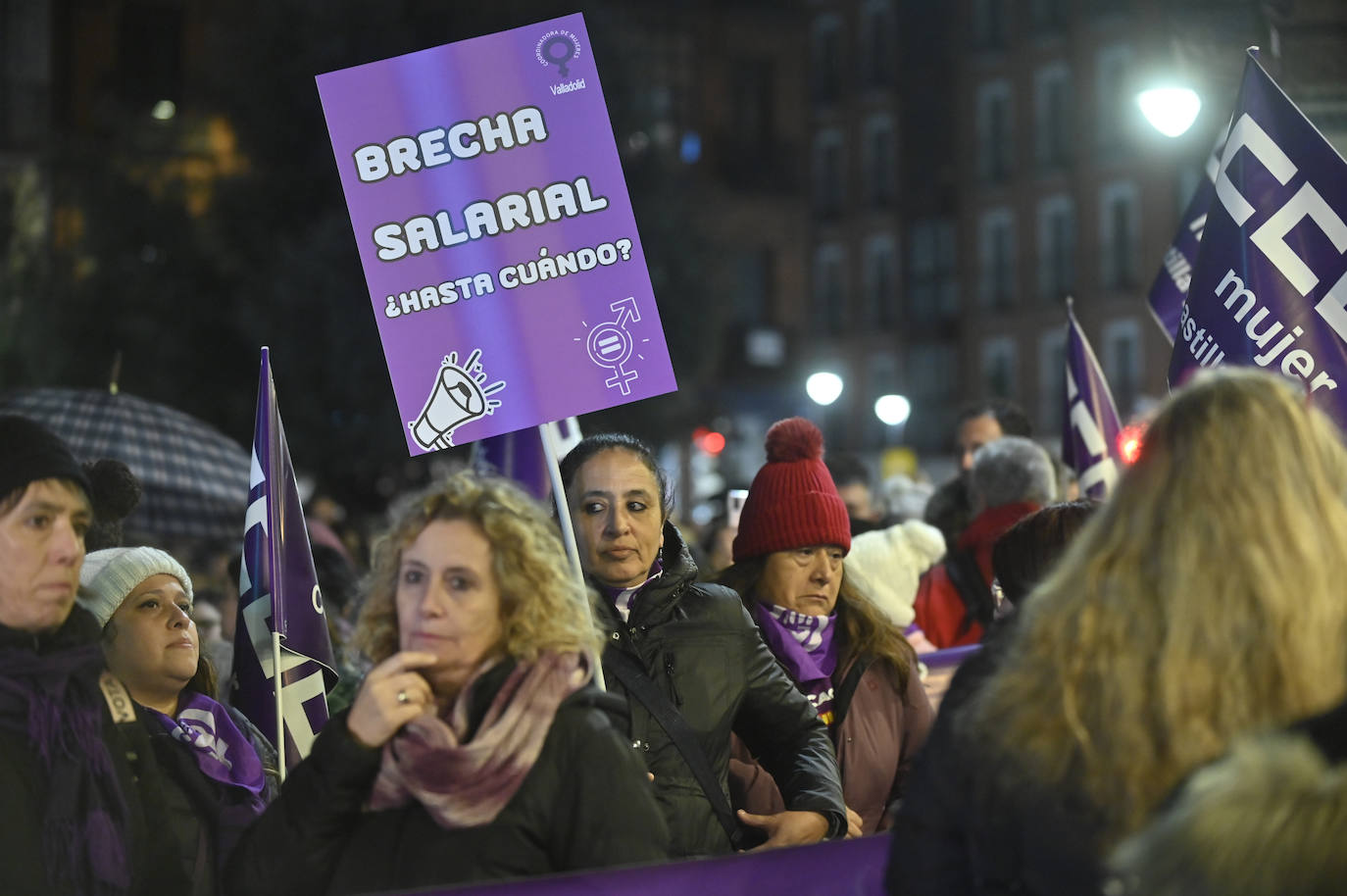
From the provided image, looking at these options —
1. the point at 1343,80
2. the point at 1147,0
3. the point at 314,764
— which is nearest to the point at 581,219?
the point at 314,764

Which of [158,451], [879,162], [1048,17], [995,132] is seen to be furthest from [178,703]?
[879,162]

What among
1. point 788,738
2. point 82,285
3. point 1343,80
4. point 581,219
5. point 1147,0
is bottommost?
point 788,738

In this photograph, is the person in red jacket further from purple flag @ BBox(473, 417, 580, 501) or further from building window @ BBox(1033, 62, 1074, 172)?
building window @ BBox(1033, 62, 1074, 172)

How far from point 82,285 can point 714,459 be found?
56.5 feet

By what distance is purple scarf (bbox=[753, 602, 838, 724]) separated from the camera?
511 centimetres

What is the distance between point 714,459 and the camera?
1658 inches

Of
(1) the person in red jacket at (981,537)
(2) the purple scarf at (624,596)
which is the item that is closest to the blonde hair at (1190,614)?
(2) the purple scarf at (624,596)

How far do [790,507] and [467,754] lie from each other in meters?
→ 2.36

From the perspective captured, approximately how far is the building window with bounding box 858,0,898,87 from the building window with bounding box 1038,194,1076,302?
275 inches

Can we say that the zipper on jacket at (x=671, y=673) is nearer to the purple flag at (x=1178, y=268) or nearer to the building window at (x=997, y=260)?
the purple flag at (x=1178, y=268)

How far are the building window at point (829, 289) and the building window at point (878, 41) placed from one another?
5291mm

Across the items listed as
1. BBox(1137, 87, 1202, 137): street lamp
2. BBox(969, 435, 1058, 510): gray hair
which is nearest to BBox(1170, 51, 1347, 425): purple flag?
BBox(969, 435, 1058, 510): gray hair

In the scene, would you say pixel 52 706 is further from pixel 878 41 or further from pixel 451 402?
pixel 878 41

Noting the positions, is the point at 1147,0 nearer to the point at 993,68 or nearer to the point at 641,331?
the point at 993,68
